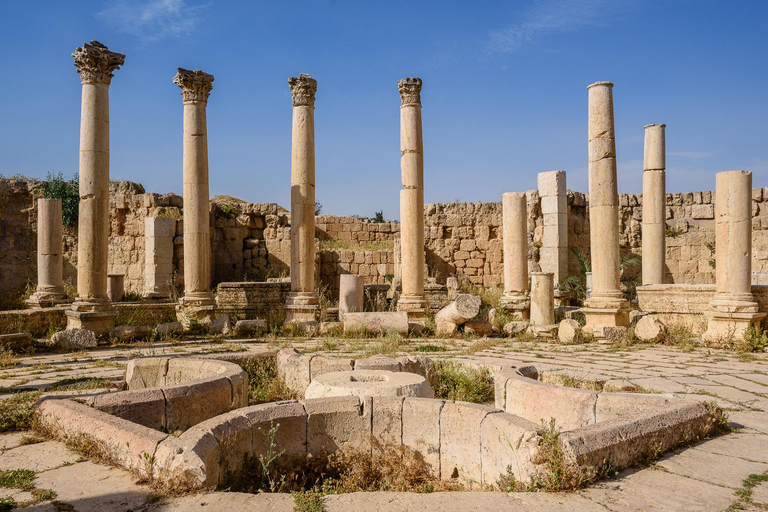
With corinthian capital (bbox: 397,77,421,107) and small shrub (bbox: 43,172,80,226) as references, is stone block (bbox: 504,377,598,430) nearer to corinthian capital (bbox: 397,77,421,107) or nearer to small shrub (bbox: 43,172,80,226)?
corinthian capital (bbox: 397,77,421,107)

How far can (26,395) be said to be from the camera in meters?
6.68

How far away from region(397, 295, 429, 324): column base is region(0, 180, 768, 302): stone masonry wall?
5707 millimetres

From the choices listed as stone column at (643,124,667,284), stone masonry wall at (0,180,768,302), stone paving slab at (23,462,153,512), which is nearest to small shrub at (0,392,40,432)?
stone paving slab at (23,462,153,512)

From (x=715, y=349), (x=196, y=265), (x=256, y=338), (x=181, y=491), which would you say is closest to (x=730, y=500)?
(x=181, y=491)

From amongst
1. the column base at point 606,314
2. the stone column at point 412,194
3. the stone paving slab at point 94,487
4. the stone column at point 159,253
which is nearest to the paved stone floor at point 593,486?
the stone paving slab at point 94,487

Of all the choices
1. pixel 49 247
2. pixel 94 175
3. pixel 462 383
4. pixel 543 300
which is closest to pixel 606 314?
pixel 543 300

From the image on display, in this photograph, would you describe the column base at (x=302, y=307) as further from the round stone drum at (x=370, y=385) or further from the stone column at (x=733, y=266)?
the stone column at (x=733, y=266)

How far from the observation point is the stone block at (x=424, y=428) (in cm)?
498

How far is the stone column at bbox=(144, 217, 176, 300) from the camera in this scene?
60.0ft

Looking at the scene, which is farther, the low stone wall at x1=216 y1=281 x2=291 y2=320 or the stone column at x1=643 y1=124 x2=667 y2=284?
the stone column at x1=643 y1=124 x2=667 y2=284

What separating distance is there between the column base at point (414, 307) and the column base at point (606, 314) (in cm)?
366

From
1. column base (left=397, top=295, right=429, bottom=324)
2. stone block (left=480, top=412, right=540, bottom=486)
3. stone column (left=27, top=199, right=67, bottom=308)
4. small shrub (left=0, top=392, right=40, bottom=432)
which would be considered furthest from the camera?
stone column (left=27, top=199, right=67, bottom=308)

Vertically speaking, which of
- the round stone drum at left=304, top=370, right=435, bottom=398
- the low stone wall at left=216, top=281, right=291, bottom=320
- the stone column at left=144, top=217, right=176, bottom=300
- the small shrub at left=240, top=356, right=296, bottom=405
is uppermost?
the stone column at left=144, top=217, right=176, bottom=300

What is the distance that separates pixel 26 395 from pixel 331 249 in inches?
571
